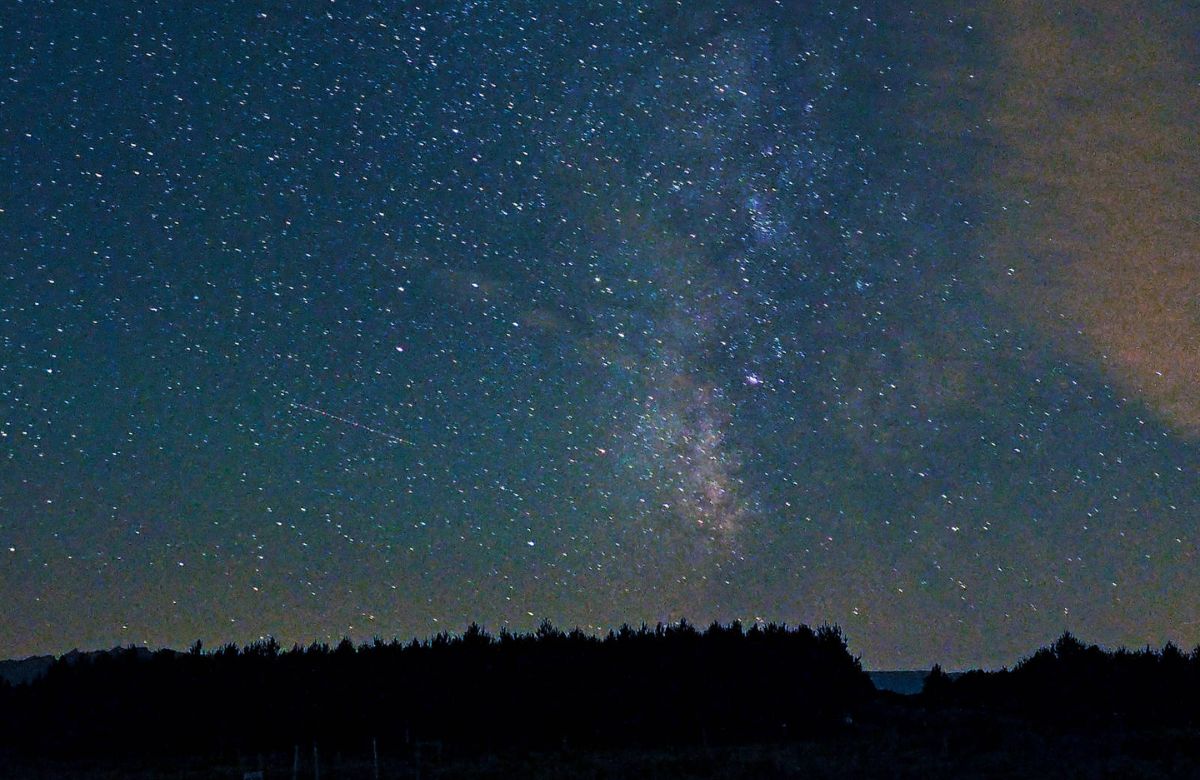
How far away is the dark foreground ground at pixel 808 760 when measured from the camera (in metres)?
24.2

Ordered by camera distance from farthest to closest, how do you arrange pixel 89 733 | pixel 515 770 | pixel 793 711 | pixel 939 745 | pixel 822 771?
pixel 793 711 → pixel 89 733 → pixel 939 745 → pixel 515 770 → pixel 822 771

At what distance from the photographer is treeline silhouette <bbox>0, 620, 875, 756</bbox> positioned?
3338 cm

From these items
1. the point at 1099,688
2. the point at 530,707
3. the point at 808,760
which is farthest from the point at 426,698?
the point at 1099,688

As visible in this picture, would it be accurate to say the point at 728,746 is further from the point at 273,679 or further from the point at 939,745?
the point at 273,679

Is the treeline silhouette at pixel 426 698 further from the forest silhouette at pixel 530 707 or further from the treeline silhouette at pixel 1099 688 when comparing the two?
the treeline silhouette at pixel 1099 688

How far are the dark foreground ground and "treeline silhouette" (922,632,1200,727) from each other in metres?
2.09

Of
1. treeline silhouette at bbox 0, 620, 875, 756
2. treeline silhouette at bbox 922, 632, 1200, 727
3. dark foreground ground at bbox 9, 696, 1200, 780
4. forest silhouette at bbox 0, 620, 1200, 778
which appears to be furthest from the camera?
treeline silhouette at bbox 922, 632, 1200, 727

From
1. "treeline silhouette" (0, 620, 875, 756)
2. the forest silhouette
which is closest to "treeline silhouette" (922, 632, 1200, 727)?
the forest silhouette

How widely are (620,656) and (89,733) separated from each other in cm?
1763

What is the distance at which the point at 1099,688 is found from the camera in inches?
1532

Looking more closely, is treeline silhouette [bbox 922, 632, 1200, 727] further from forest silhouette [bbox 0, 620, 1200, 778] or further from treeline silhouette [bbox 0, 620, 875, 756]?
treeline silhouette [bbox 0, 620, 875, 756]

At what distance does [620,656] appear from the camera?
3619 cm

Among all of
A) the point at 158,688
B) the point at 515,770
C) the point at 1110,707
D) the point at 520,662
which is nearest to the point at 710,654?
the point at 520,662

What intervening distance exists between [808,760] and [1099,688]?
18.5 meters
